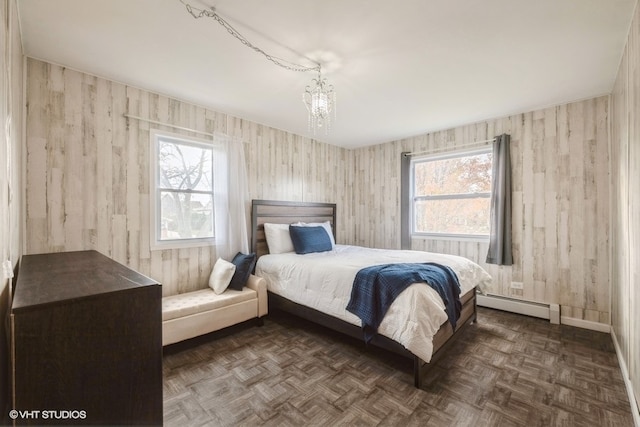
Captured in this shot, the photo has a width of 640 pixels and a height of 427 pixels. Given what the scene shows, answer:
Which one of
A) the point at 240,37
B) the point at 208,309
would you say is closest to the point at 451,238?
the point at 208,309

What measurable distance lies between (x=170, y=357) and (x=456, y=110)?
3.96m

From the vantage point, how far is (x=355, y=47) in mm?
2076

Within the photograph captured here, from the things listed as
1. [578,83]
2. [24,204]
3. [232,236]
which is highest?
[578,83]

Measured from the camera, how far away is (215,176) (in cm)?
331

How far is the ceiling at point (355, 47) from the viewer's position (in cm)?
172

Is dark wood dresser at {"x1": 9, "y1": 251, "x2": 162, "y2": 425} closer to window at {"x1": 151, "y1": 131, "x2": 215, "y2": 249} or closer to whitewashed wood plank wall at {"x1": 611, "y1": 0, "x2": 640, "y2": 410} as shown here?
window at {"x1": 151, "y1": 131, "x2": 215, "y2": 249}

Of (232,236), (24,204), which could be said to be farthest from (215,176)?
(24,204)

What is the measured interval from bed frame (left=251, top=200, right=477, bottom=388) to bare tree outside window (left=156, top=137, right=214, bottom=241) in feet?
2.05

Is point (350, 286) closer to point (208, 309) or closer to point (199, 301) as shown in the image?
point (208, 309)

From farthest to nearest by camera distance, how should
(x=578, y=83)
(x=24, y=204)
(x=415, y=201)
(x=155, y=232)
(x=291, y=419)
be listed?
(x=415, y=201), (x=155, y=232), (x=578, y=83), (x=24, y=204), (x=291, y=419)

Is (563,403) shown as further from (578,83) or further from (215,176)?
(215,176)

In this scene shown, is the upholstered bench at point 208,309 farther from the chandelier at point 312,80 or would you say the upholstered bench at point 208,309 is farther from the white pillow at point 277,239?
the chandelier at point 312,80

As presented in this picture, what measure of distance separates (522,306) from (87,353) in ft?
13.5

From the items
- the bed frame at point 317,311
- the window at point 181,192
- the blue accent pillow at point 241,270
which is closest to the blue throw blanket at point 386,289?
the bed frame at point 317,311
